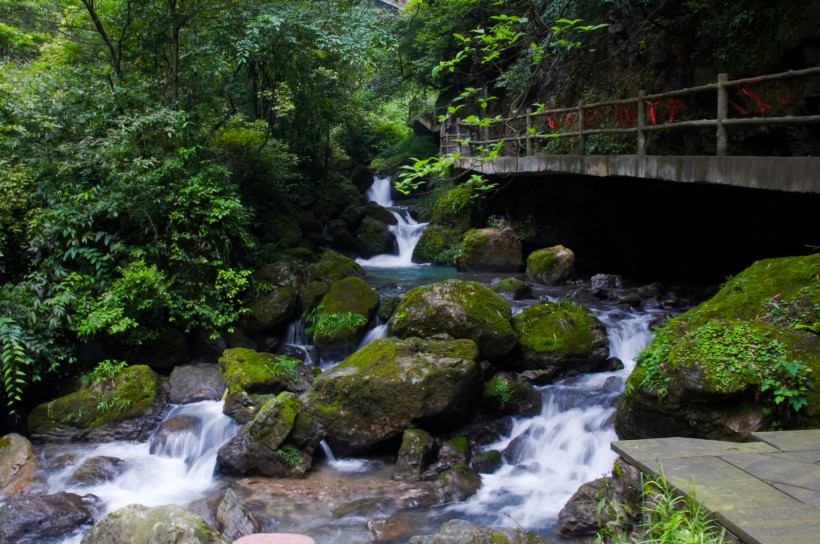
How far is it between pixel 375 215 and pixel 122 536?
55.9 ft

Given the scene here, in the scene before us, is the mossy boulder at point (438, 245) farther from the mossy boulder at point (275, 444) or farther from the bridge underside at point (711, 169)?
the mossy boulder at point (275, 444)

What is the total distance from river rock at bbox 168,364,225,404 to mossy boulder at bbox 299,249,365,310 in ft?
7.42

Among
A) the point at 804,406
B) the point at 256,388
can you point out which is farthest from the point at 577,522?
the point at 256,388

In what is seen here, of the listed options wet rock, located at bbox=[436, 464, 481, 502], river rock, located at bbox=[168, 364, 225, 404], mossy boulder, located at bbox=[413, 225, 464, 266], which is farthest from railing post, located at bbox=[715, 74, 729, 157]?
mossy boulder, located at bbox=[413, 225, 464, 266]

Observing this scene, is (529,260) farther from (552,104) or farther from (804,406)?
(804,406)

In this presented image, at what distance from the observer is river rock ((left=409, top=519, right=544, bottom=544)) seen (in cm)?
457

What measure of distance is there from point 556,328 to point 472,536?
190 inches

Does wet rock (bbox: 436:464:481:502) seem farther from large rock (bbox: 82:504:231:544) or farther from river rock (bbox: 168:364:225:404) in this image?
river rock (bbox: 168:364:225:404)

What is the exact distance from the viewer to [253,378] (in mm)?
8633

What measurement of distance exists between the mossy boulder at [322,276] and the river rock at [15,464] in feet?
15.8

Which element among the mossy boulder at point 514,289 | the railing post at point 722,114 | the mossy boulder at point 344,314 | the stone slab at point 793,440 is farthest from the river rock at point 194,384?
the railing post at point 722,114

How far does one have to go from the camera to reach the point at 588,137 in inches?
497

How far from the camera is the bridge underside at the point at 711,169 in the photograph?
653 cm

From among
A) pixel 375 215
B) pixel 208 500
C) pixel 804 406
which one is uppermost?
pixel 375 215
